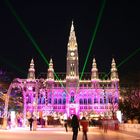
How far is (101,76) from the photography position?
137m

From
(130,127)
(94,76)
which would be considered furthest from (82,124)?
(94,76)

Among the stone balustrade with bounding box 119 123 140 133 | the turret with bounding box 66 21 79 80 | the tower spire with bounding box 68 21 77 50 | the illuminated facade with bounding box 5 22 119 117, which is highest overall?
the tower spire with bounding box 68 21 77 50

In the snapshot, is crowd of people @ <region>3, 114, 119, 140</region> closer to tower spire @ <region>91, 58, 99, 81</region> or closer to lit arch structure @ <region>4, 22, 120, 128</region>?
lit arch structure @ <region>4, 22, 120, 128</region>

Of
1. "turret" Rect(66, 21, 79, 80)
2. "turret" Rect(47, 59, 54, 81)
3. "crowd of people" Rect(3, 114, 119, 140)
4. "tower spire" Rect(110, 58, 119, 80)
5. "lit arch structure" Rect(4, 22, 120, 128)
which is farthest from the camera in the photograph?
"tower spire" Rect(110, 58, 119, 80)

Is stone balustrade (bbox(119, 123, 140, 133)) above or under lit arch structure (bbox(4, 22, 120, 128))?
under

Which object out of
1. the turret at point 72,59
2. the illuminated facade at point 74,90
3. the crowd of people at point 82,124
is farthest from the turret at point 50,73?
the crowd of people at point 82,124

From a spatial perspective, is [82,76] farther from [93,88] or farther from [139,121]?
[139,121]

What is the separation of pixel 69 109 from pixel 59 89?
40.5 feet

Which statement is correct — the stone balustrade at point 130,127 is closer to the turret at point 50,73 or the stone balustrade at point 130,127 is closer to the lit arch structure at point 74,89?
the lit arch structure at point 74,89

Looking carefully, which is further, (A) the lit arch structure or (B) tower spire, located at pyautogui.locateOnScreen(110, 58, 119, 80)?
(B) tower spire, located at pyautogui.locateOnScreen(110, 58, 119, 80)

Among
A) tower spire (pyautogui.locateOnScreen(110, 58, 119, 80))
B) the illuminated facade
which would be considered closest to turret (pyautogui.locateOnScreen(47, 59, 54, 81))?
the illuminated facade

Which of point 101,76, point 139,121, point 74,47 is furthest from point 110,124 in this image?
point 101,76

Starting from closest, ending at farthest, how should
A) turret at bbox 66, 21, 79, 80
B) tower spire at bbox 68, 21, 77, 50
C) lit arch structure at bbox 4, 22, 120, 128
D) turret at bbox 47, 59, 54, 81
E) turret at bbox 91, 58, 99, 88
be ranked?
1. lit arch structure at bbox 4, 22, 120, 128
2. turret at bbox 66, 21, 79, 80
3. tower spire at bbox 68, 21, 77, 50
4. turret at bbox 47, 59, 54, 81
5. turret at bbox 91, 58, 99, 88

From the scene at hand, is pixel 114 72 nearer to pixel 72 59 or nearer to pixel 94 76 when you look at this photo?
pixel 94 76
